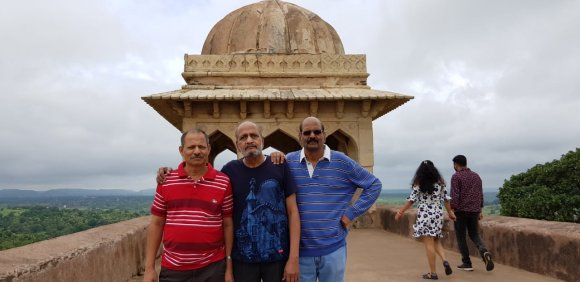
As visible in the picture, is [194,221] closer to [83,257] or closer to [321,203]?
[321,203]

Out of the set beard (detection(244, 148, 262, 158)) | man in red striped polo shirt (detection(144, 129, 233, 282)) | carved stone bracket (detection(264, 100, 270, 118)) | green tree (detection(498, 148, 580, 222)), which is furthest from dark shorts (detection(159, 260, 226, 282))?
green tree (detection(498, 148, 580, 222))

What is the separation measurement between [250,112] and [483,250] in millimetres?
6662

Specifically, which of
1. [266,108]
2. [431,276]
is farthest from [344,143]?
[431,276]

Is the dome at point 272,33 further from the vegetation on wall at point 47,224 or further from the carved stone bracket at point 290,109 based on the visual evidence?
the vegetation on wall at point 47,224

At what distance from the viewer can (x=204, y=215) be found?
2.94 meters

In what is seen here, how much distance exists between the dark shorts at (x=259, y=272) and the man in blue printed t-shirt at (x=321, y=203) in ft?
0.77

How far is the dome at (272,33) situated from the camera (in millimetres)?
12578

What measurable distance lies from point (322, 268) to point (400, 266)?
12.4 feet

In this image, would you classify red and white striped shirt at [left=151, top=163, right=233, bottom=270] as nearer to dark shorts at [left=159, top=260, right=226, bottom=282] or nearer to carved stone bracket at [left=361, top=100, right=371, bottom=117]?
dark shorts at [left=159, top=260, right=226, bottom=282]

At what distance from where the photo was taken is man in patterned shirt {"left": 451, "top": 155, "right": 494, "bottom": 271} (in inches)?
241

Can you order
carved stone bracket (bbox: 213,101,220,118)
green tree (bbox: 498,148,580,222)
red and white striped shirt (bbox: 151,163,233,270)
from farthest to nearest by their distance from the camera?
green tree (bbox: 498,148,580,222)
carved stone bracket (bbox: 213,101,220,118)
red and white striped shirt (bbox: 151,163,233,270)

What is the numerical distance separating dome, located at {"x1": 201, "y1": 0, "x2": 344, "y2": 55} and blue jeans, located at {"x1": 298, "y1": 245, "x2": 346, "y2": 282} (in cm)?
950

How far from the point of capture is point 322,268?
319 centimetres

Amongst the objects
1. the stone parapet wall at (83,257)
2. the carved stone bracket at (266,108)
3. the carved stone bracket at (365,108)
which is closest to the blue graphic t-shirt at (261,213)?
the stone parapet wall at (83,257)
